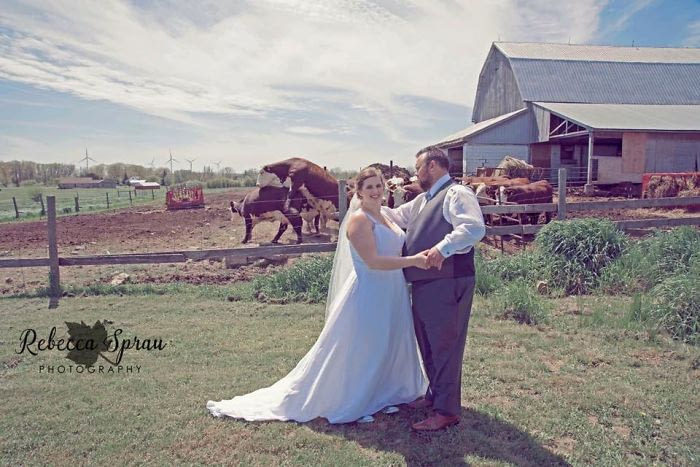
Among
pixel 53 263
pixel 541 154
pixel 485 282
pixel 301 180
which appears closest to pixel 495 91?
pixel 541 154

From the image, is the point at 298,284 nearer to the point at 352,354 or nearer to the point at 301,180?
the point at 301,180

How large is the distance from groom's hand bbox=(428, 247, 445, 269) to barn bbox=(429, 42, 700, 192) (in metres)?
18.8

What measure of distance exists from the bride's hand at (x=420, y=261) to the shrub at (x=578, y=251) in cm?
447

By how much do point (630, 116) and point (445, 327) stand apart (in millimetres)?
23654

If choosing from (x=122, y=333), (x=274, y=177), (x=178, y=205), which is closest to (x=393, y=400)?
(x=122, y=333)

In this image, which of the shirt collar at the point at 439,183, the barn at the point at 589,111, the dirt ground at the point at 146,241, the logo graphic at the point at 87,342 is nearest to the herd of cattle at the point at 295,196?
the dirt ground at the point at 146,241

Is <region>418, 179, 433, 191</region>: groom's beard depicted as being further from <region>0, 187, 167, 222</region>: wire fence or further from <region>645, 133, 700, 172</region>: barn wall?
<region>645, 133, 700, 172</region>: barn wall

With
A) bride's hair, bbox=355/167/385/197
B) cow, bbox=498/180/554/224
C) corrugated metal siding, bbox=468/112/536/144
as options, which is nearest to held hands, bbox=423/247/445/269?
bride's hair, bbox=355/167/385/197

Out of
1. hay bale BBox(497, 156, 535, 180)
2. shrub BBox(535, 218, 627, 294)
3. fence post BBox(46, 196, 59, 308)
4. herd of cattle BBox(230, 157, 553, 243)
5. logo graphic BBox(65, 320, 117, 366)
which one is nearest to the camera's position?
logo graphic BBox(65, 320, 117, 366)

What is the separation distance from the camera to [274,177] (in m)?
9.62

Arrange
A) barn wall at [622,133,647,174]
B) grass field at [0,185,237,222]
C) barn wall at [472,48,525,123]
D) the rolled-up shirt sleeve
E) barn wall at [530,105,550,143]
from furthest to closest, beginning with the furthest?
barn wall at [472,48,525,123] → barn wall at [530,105,550,143] → grass field at [0,185,237,222] → barn wall at [622,133,647,174] → the rolled-up shirt sleeve

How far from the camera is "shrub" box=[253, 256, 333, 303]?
654 centimetres

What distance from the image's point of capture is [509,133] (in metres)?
24.7

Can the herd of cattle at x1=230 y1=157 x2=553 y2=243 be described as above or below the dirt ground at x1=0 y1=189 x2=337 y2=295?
above
